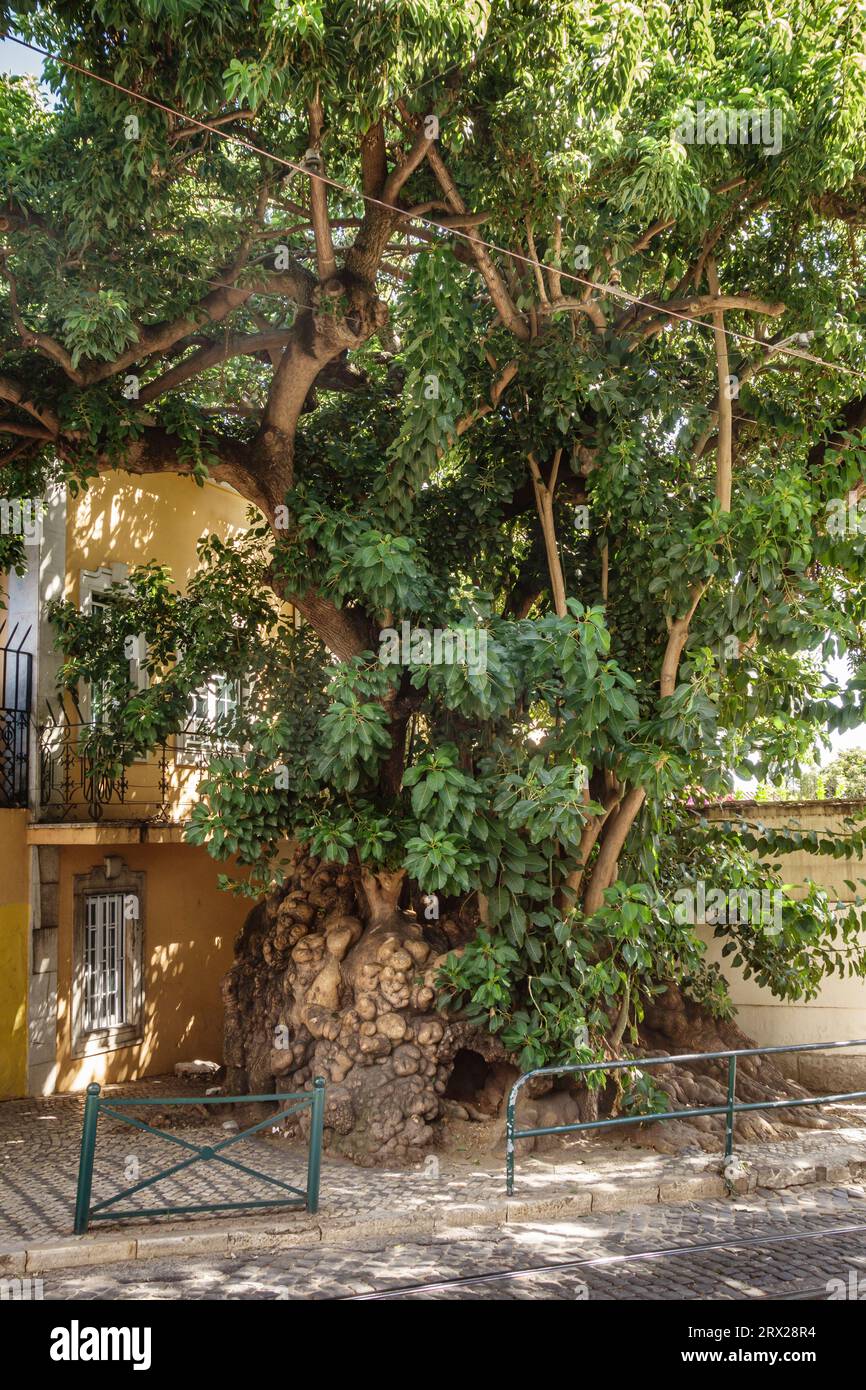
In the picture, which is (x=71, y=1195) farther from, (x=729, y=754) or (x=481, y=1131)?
(x=729, y=754)

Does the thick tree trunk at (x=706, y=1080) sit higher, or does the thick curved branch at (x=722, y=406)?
the thick curved branch at (x=722, y=406)

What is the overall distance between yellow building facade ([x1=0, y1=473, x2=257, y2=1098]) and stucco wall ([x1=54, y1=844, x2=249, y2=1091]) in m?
0.02

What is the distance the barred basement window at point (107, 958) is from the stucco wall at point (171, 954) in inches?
4.8

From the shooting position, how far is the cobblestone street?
7117 mm

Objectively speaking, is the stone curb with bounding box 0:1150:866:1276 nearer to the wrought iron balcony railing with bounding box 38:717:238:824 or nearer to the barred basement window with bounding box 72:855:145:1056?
the wrought iron balcony railing with bounding box 38:717:238:824

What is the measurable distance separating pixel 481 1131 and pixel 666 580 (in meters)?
5.15

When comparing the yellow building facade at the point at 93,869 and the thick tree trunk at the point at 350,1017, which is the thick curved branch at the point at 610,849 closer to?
the thick tree trunk at the point at 350,1017

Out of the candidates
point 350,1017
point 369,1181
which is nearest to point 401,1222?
point 369,1181

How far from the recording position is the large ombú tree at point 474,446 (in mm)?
8711

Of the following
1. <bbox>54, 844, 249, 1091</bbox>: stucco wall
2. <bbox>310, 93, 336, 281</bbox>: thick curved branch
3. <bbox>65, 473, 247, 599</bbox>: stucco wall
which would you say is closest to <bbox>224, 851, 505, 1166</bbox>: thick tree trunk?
<bbox>54, 844, 249, 1091</bbox>: stucco wall

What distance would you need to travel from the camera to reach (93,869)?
1423 cm

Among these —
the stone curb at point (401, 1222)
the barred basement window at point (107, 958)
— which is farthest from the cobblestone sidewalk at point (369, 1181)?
the barred basement window at point (107, 958)

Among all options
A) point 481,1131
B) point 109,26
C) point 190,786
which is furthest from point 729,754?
point 190,786
